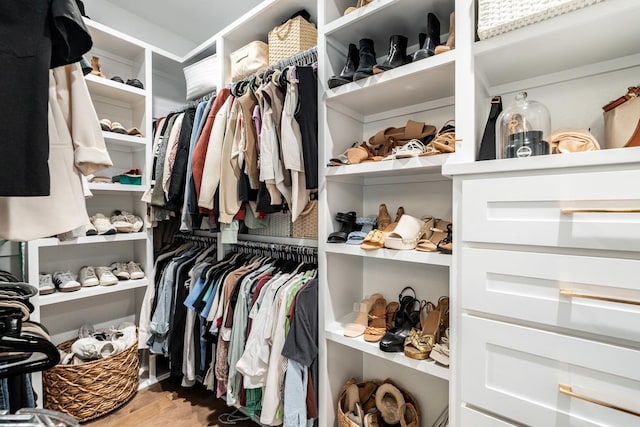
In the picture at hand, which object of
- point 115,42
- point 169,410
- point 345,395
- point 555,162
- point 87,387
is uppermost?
point 115,42

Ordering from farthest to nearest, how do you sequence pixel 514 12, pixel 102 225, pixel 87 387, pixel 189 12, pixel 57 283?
1. pixel 189 12
2. pixel 102 225
3. pixel 57 283
4. pixel 87 387
5. pixel 514 12

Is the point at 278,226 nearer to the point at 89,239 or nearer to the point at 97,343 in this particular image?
the point at 89,239

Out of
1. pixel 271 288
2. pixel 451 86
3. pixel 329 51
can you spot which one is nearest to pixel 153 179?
pixel 271 288

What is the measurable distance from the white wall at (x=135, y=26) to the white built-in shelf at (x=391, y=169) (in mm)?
2015

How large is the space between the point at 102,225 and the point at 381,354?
1848 mm

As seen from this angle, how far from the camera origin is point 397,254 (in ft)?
3.92

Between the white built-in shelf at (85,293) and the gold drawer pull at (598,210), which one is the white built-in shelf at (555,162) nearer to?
the gold drawer pull at (598,210)

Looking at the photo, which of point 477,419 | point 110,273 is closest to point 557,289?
point 477,419

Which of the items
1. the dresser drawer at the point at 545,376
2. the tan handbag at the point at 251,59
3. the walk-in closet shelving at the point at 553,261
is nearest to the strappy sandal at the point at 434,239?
the walk-in closet shelving at the point at 553,261

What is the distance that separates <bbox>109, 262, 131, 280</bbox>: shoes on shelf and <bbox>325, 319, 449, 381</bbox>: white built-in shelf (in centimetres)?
153

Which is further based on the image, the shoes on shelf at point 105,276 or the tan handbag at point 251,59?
the shoes on shelf at point 105,276

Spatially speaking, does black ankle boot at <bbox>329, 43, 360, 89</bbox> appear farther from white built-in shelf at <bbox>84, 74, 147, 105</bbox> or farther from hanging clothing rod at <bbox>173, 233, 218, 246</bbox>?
white built-in shelf at <bbox>84, 74, 147, 105</bbox>

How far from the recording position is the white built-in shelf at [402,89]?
1.12 m

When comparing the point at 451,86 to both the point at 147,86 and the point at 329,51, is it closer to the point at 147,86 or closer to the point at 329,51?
the point at 329,51
